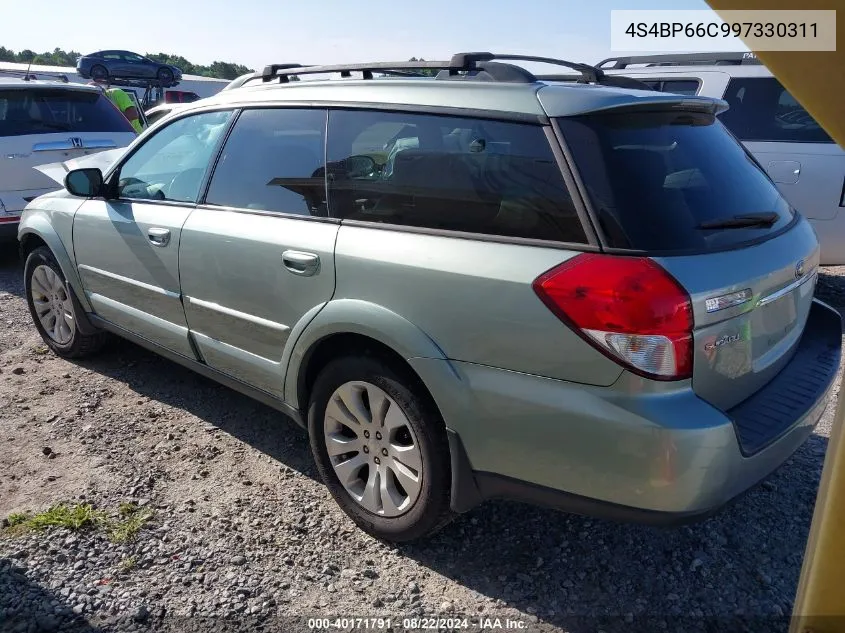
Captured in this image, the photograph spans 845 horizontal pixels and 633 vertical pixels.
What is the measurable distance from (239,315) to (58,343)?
2.30 m

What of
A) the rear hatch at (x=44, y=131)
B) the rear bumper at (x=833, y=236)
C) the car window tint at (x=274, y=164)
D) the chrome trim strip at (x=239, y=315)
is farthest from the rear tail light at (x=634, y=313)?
the rear hatch at (x=44, y=131)

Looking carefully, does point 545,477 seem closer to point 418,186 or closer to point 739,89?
point 418,186

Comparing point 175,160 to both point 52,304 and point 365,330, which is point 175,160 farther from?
point 365,330

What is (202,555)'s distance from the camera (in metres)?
2.65

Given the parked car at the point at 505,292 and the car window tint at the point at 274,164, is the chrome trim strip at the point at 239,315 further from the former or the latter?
the car window tint at the point at 274,164

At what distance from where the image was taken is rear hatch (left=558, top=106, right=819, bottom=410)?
2.00 metres

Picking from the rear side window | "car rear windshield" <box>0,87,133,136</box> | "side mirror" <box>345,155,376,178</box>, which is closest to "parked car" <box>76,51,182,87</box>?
"car rear windshield" <box>0,87,133,136</box>

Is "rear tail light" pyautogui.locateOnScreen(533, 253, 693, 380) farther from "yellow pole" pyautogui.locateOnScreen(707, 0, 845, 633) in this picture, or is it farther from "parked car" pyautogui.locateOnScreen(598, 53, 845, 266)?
"parked car" pyautogui.locateOnScreen(598, 53, 845, 266)

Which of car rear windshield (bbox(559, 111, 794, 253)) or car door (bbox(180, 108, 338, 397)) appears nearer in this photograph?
car rear windshield (bbox(559, 111, 794, 253))

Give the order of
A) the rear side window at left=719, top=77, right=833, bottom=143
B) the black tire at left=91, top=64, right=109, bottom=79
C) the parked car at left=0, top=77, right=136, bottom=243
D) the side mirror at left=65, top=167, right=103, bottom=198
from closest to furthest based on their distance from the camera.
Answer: the side mirror at left=65, top=167, right=103, bottom=198 → the rear side window at left=719, top=77, right=833, bottom=143 → the parked car at left=0, top=77, right=136, bottom=243 → the black tire at left=91, top=64, right=109, bottom=79

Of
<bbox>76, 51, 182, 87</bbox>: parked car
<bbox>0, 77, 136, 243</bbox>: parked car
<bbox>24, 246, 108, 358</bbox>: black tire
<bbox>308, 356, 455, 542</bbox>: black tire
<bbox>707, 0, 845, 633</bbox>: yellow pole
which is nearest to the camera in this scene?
<bbox>707, 0, 845, 633</bbox>: yellow pole

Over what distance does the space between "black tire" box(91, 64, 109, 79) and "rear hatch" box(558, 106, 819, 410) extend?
16.8 m

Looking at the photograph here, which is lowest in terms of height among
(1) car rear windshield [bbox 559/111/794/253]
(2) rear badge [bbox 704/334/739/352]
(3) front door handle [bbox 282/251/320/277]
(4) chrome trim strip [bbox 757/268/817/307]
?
(2) rear badge [bbox 704/334/739/352]

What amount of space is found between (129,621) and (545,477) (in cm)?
152
